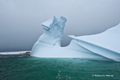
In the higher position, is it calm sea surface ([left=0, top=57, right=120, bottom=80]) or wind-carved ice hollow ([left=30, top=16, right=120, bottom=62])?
wind-carved ice hollow ([left=30, top=16, right=120, bottom=62])

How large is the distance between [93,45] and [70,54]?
1.94m

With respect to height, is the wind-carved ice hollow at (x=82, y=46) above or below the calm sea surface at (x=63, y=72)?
above

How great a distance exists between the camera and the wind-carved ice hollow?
5746 millimetres

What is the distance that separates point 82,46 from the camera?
6.54m

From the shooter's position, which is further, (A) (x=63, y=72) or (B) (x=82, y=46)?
(B) (x=82, y=46)

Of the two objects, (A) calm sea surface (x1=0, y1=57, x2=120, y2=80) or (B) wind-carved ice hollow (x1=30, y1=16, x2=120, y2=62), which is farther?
(B) wind-carved ice hollow (x1=30, y1=16, x2=120, y2=62)

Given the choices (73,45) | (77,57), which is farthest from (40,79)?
(73,45)

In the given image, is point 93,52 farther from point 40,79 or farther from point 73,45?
point 40,79

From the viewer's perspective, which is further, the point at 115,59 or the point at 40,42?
the point at 40,42

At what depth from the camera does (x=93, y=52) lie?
6.09 meters

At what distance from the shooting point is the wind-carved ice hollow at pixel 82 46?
5.75m

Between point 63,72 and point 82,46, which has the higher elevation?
point 82,46

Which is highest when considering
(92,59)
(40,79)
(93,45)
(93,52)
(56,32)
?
(56,32)

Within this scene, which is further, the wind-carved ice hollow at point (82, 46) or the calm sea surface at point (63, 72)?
the wind-carved ice hollow at point (82, 46)
